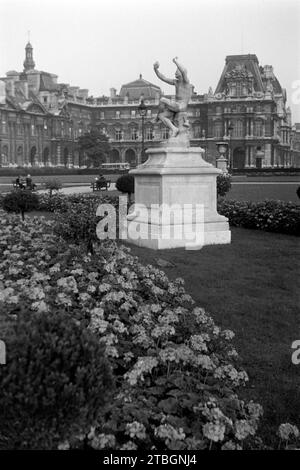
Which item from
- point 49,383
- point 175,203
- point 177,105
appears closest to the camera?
point 49,383

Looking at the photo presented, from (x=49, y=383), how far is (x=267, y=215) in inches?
495

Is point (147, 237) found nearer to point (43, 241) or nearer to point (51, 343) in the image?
point (43, 241)

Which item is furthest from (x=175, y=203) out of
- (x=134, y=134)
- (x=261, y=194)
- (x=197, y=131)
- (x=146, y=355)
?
(x=134, y=134)

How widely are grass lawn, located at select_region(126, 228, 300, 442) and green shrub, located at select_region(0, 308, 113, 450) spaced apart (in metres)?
1.75

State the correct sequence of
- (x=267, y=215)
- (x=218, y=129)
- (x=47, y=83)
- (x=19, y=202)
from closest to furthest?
(x=267, y=215) < (x=19, y=202) < (x=218, y=129) < (x=47, y=83)

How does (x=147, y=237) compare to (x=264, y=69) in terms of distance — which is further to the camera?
(x=264, y=69)

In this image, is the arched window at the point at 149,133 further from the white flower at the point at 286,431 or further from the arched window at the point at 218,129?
the white flower at the point at 286,431

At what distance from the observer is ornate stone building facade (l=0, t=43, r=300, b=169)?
75.8 m

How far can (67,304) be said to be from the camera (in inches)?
238

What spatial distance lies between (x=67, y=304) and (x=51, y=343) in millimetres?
2845

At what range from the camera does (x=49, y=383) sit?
3107 millimetres

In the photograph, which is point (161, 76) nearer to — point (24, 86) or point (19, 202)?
point (19, 202)

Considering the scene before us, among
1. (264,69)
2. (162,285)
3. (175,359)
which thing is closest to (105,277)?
(162,285)
